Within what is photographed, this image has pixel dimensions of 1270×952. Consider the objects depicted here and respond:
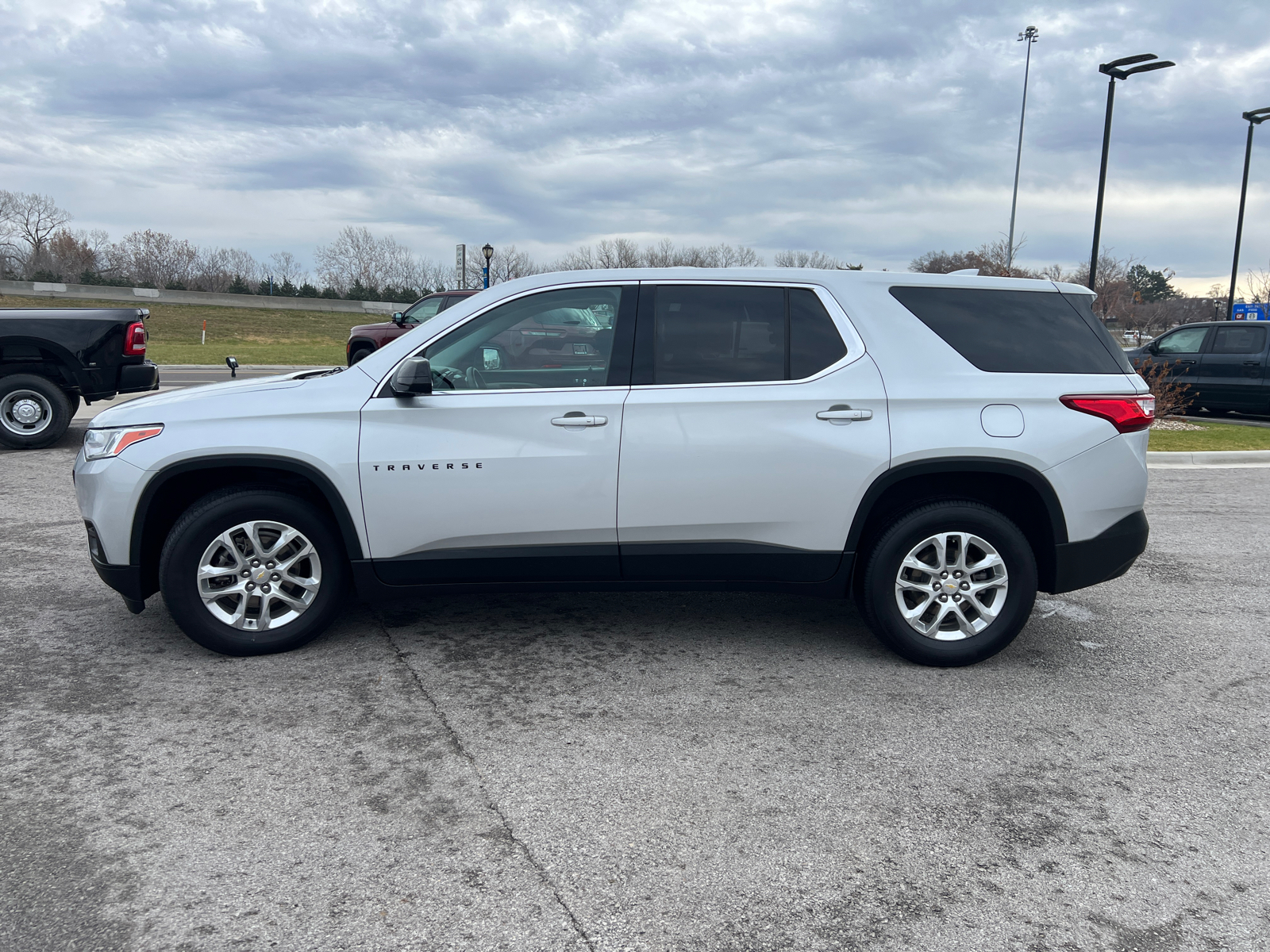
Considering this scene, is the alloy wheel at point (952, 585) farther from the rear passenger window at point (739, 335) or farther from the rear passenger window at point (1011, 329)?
the rear passenger window at point (739, 335)

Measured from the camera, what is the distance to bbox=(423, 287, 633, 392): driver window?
447 centimetres

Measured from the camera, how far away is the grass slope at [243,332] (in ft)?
100

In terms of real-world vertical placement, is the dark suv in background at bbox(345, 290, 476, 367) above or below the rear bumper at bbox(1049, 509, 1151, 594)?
above

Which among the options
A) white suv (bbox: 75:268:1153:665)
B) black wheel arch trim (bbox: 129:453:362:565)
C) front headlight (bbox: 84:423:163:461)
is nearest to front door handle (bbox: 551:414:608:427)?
white suv (bbox: 75:268:1153:665)

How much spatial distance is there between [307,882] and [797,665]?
251 cm

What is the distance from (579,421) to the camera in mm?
4324

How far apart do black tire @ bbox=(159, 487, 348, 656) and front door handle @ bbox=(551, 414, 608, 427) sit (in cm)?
119

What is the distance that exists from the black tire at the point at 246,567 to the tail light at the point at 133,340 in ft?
23.5

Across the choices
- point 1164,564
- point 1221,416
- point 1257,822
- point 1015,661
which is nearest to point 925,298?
point 1015,661

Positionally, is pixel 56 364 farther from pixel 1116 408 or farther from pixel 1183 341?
pixel 1183 341

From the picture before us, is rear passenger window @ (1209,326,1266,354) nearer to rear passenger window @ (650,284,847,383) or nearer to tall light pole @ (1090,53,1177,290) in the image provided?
tall light pole @ (1090,53,1177,290)

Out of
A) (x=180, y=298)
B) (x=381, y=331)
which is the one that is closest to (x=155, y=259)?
(x=180, y=298)

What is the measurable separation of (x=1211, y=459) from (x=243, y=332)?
42592 mm

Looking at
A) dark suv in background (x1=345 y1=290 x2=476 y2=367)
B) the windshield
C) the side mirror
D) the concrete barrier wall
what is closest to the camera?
the side mirror
